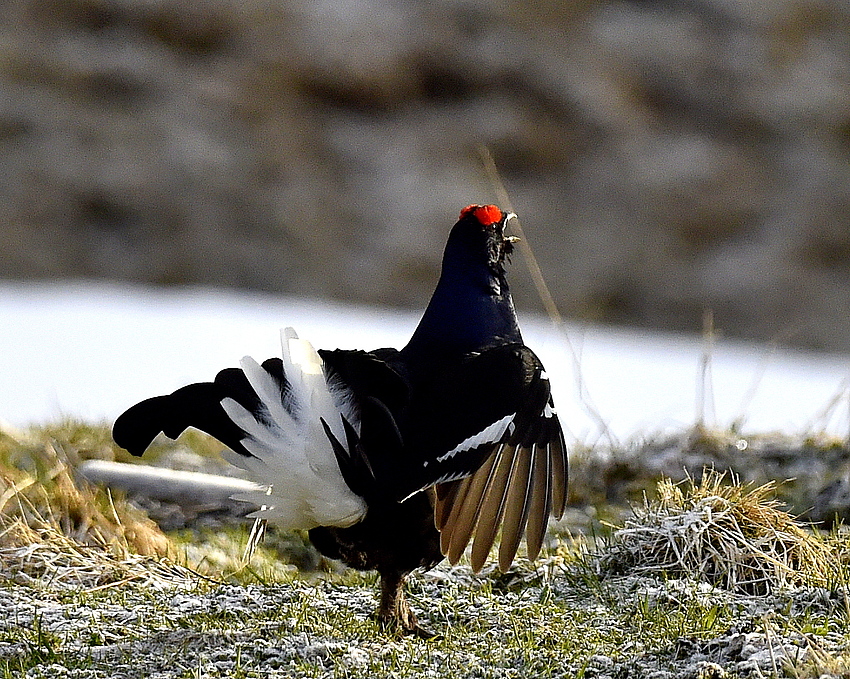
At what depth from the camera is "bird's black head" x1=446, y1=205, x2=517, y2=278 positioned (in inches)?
115

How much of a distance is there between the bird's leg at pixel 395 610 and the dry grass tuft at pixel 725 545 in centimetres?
61

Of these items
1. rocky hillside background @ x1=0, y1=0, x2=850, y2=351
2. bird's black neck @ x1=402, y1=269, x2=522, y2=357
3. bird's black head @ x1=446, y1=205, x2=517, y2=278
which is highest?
rocky hillside background @ x1=0, y1=0, x2=850, y2=351

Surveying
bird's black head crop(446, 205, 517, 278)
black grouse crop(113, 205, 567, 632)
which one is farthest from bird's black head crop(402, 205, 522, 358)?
black grouse crop(113, 205, 567, 632)

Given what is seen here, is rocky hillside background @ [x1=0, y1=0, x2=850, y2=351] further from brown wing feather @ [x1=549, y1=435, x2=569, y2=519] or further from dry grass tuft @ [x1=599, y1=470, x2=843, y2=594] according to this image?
brown wing feather @ [x1=549, y1=435, x2=569, y2=519]

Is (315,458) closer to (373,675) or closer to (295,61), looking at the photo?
(373,675)

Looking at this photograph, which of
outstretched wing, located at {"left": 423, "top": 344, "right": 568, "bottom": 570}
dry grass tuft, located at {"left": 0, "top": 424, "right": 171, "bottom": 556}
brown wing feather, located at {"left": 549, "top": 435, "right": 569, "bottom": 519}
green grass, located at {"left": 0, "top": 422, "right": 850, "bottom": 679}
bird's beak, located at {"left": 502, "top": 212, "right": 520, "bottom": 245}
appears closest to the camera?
green grass, located at {"left": 0, "top": 422, "right": 850, "bottom": 679}

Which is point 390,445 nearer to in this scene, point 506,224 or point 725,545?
point 506,224

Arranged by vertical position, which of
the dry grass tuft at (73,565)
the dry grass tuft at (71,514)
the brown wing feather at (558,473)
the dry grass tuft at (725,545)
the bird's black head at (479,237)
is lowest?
the dry grass tuft at (73,565)

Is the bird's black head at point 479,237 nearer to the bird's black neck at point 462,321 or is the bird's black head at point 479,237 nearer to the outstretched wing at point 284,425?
the bird's black neck at point 462,321

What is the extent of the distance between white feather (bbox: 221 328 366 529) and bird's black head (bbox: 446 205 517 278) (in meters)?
0.53

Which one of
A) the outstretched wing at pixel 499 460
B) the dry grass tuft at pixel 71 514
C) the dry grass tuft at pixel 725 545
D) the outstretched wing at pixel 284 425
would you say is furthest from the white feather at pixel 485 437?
the dry grass tuft at pixel 71 514

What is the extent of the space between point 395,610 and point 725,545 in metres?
0.82

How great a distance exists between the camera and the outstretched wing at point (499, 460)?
98.9 inches

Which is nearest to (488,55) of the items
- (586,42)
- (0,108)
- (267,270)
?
(586,42)
